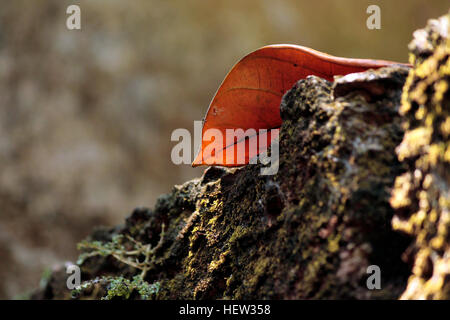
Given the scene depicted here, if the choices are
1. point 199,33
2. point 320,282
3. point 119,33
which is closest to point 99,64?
point 119,33

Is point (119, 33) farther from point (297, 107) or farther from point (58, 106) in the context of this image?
point (297, 107)

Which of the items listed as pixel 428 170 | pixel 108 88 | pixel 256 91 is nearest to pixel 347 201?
pixel 428 170

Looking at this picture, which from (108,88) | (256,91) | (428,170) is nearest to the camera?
(428,170)

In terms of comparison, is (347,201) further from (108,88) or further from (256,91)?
(108,88)

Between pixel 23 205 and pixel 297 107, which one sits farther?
pixel 23 205

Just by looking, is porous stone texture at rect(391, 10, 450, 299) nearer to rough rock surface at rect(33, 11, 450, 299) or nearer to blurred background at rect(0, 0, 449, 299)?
rough rock surface at rect(33, 11, 450, 299)

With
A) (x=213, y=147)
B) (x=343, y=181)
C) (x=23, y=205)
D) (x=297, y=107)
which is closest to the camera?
(x=343, y=181)

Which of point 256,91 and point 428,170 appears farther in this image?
point 256,91
